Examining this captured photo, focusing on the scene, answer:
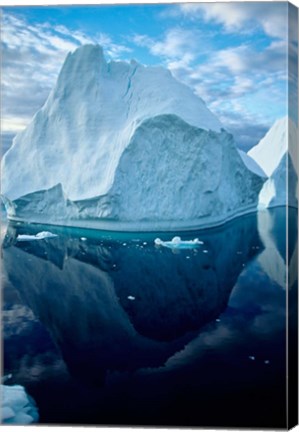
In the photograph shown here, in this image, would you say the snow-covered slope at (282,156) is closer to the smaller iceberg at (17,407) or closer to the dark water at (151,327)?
the dark water at (151,327)

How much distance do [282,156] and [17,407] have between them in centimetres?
248

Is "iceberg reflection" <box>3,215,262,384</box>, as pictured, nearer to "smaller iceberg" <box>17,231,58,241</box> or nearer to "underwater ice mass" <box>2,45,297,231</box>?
"smaller iceberg" <box>17,231,58,241</box>

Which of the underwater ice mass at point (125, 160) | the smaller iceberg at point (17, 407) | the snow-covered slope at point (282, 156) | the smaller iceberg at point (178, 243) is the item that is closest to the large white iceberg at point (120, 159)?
the underwater ice mass at point (125, 160)

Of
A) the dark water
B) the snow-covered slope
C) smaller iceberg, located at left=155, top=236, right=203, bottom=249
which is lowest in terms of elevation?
the dark water

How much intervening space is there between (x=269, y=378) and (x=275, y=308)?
450mm

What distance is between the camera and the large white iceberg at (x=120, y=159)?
4.23 m

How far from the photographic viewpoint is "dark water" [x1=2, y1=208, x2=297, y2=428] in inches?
133

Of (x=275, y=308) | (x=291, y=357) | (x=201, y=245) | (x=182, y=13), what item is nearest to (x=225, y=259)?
(x=201, y=245)

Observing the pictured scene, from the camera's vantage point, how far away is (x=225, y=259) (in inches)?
155

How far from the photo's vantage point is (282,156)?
3656mm

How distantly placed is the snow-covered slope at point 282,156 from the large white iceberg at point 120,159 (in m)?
0.26

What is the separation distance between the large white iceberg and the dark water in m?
0.35

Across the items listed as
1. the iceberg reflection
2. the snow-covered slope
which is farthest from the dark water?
the snow-covered slope

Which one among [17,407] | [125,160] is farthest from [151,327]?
[125,160]
